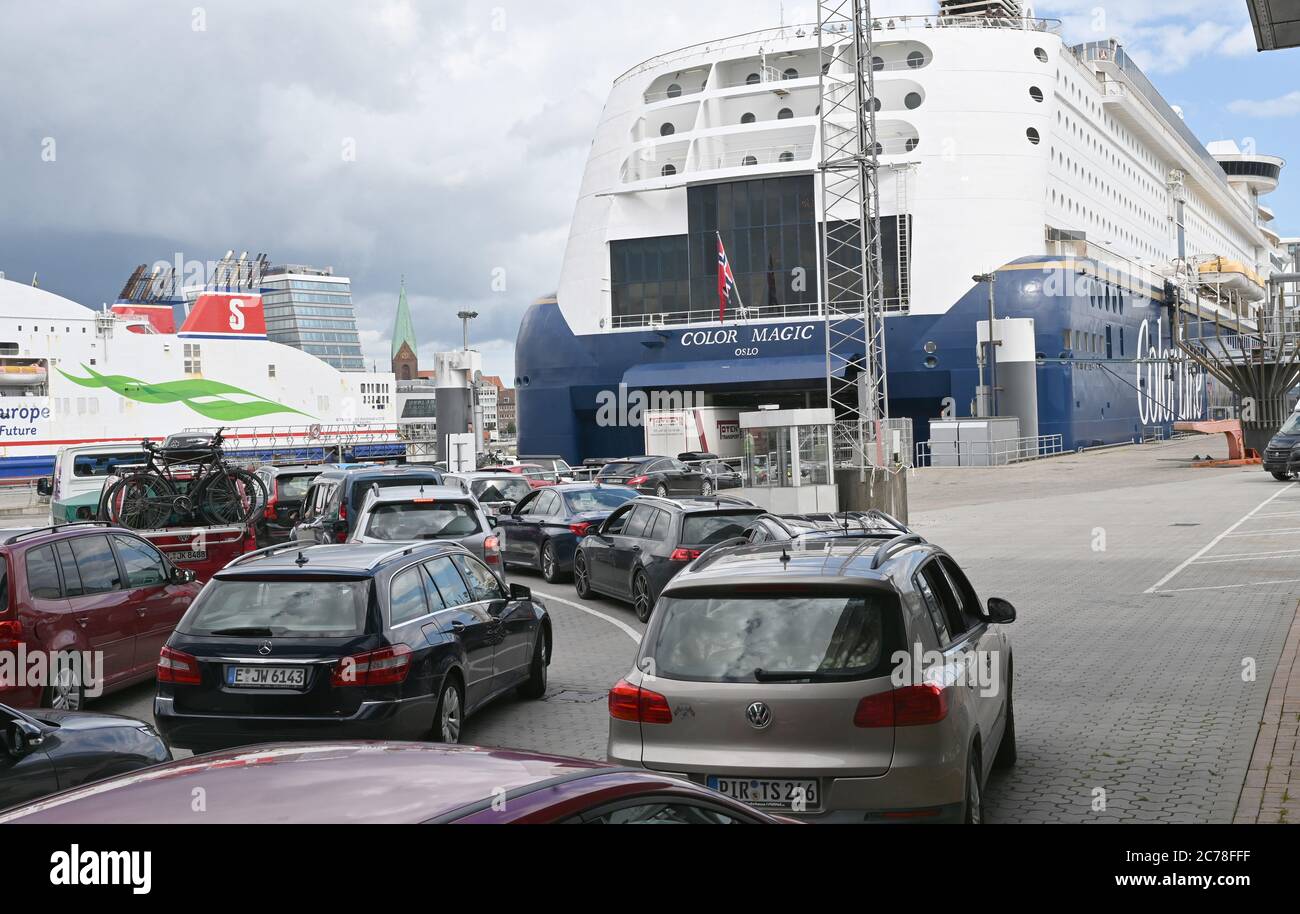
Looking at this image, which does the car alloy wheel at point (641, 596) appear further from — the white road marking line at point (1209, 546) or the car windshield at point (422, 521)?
the white road marking line at point (1209, 546)

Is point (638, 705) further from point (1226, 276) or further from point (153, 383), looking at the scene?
point (1226, 276)

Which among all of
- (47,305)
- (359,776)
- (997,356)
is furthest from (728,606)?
(47,305)

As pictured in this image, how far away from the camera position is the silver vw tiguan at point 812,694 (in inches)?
208

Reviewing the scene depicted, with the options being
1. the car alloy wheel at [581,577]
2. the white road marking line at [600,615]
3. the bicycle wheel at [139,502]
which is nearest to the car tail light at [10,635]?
the white road marking line at [600,615]

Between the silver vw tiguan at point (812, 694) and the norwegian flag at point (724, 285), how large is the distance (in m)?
42.8

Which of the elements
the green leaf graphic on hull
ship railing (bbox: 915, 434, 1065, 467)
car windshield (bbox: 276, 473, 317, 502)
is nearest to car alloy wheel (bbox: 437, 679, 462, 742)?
car windshield (bbox: 276, 473, 317, 502)

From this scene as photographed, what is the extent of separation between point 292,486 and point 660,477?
1407 centimetres

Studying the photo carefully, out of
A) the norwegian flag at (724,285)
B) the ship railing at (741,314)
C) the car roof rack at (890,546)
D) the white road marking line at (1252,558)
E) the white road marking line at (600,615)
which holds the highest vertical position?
the norwegian flag at (724,285)

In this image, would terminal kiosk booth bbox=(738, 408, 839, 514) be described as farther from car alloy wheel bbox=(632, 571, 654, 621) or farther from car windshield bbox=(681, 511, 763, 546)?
car windshield bbox=(681, 511, 763, 546)

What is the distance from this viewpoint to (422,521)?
45.4 feet

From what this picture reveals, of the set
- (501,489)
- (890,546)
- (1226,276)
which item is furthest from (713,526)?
(1226,276)

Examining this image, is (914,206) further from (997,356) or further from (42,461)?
(42,461)

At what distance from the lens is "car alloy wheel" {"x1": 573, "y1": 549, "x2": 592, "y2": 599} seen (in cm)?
1648
